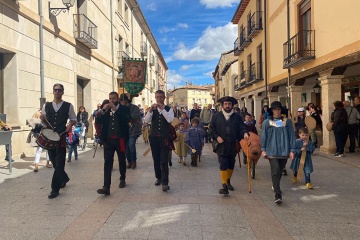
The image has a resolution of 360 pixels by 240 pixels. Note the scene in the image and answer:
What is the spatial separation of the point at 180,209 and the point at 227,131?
1.53 meters

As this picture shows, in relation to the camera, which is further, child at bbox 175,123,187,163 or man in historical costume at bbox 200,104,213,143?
man in historical costume at bbox 200,104,213,143

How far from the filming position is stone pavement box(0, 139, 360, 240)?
11.3 feet

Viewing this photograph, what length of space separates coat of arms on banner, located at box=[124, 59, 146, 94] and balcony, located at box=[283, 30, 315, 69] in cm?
572

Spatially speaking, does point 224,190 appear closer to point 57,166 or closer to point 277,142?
point 277,142

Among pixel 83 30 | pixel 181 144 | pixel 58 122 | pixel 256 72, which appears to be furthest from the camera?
pixel 256 72

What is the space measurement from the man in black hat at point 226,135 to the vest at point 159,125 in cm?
83

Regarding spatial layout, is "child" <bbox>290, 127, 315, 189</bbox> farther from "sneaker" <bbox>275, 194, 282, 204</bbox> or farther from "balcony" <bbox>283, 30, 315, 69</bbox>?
"balcony" <bbox>283, 30, 315, 69</bbox>

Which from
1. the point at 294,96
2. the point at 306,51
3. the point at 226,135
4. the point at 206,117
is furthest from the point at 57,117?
the point at 294,96

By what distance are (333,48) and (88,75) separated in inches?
414

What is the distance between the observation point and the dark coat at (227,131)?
500 cm

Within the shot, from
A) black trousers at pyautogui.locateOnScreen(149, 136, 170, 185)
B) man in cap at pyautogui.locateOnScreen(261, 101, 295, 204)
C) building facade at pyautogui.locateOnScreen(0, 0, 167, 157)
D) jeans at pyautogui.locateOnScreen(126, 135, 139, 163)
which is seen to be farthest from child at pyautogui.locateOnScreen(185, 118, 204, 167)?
building facade at pyautogui.locateOnScreen(0, 0, 167, 157)

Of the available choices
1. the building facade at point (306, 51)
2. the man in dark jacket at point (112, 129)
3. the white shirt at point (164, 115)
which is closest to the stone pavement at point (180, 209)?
the man in dark jacket at point (112, 129)

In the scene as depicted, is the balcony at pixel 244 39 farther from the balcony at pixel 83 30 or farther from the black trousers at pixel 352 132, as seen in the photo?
the black trousers at pixel 352 132

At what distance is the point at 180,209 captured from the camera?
4242mm
